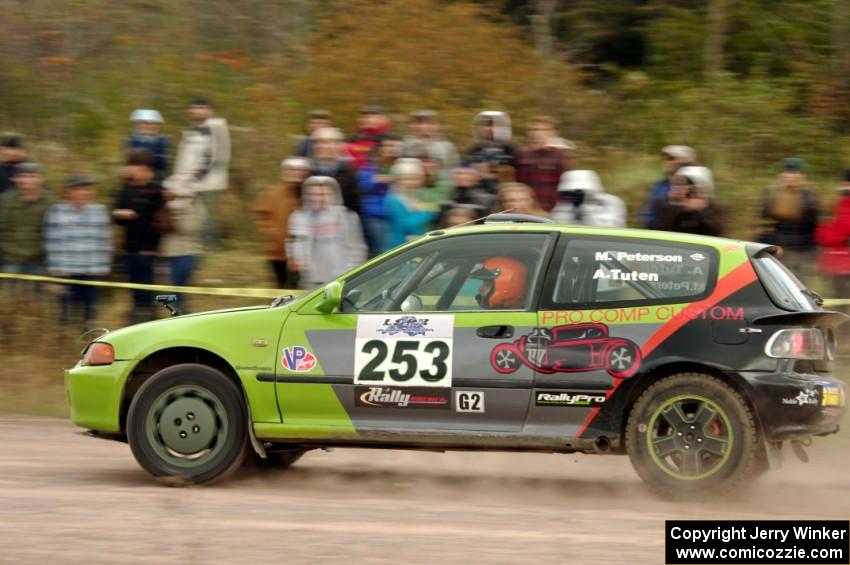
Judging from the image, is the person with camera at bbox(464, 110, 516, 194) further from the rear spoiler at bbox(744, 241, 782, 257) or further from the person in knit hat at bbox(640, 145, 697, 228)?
the rear spoiler at bbox(744, 241, 782, 257)

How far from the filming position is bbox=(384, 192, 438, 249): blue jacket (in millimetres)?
12102

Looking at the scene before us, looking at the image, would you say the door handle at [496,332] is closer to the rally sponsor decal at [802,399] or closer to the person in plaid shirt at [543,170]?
the rally sponsor decal at [802,399]

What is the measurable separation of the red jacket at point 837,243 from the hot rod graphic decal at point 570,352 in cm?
487

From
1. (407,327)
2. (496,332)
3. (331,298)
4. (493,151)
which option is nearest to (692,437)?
(496,332)

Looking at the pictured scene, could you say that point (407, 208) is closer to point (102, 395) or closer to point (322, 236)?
point (322, 236)

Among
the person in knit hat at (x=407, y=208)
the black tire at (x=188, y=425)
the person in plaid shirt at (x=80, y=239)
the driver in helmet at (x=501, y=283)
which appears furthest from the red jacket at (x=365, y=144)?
the black tire at (x=188, y=425)

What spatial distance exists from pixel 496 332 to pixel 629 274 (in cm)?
88

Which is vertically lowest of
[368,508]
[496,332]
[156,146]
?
[368,508]

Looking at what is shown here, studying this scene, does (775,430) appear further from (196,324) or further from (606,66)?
(606,66)

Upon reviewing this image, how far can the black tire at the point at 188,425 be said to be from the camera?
→ 26.8ft

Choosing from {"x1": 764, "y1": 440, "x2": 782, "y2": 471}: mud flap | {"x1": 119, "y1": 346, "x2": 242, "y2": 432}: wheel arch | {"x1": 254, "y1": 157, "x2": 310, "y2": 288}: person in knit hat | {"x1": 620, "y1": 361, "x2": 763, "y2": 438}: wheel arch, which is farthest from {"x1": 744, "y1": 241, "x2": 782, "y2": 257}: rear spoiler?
{"x1": 254, "y1": 157, "x2": 310, "y2": 288}: person in knit hat

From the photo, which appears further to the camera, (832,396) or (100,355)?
(100,355)

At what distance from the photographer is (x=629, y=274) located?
7.96 m

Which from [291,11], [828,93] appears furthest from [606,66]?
[291,11]
